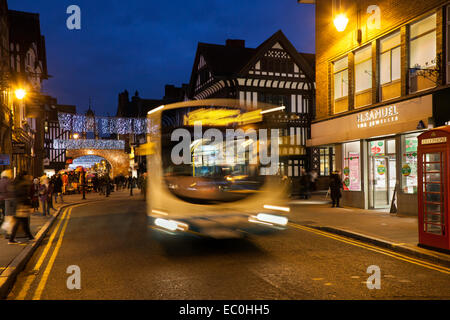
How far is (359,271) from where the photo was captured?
7121 millimetres

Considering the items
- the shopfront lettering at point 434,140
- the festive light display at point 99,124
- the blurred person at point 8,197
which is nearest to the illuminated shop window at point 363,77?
the shopfront lettering at point 434,140

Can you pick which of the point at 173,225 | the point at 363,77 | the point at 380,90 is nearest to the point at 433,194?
the point at 173,225

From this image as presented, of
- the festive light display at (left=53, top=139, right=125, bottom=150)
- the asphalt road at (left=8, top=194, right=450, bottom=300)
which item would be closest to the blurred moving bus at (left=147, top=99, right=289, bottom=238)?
the asphalt road at (left=8, top=194, right=450, bottom=300)

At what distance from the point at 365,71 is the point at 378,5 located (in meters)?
2.71

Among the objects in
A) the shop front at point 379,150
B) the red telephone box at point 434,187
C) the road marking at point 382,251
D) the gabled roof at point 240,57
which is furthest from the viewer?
the gabled roof at point 240,57

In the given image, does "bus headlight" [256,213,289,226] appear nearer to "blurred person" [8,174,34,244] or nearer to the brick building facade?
"blurred person" [8,174,34,244]

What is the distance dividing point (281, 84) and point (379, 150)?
Answer: 59.8 feet

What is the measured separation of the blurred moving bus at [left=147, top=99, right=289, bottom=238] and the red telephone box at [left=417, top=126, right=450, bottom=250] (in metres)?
3.21

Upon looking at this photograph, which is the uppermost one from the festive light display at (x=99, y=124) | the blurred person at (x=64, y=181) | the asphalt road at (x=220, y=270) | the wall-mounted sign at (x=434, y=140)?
the festive light display at (x=99, y=124)

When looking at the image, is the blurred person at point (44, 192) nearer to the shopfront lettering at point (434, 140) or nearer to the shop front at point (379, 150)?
the shop front at point (379, 150)

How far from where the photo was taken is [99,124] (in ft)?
146

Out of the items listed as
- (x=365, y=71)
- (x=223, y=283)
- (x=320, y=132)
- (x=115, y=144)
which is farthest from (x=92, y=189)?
(x=223, y=283)

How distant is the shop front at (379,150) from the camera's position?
14891 millimetres

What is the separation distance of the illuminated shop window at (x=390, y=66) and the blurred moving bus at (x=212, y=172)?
7.93 meters
